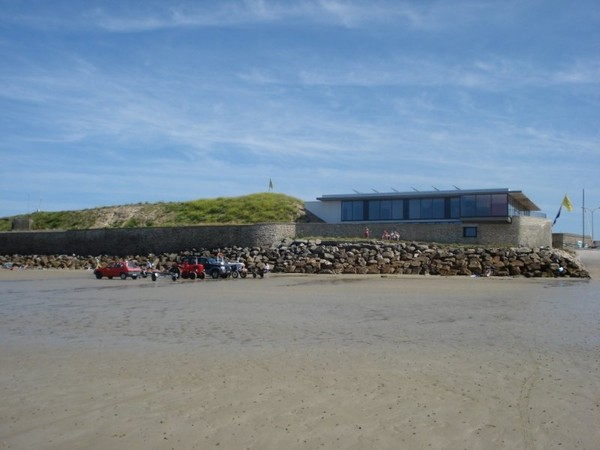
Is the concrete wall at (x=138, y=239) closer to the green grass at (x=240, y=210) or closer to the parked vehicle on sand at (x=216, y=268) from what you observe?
the green grass at (x=240, y=210)

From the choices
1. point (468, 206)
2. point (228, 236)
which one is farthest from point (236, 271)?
point (468, 206)

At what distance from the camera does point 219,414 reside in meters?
8.17

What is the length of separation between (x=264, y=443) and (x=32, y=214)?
3257 inches

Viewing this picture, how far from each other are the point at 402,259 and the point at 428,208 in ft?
37.8

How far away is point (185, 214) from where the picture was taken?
230ft

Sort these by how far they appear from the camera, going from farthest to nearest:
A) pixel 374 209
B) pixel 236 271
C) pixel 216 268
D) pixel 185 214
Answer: pixel 185 214, pixel 374 209, pixel 236 271, pixel 216 268

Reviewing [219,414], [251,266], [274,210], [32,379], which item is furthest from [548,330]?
Result: [274,210]

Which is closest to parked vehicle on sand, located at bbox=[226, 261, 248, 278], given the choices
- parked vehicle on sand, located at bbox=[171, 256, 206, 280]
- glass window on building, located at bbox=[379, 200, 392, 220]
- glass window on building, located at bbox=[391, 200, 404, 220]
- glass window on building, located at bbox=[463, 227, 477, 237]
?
parked vehicle on sand, located at bbox=[171, 256, 206, 280]

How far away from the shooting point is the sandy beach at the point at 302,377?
737 centimetres

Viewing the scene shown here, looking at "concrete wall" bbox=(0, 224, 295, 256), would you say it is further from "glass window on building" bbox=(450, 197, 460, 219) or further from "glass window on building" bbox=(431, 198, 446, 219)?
"glass window on building" bbox=(450, 197, 460, 219)

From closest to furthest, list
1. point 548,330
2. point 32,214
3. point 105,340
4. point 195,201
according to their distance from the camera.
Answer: point 105,340, point 548,330, point 195,201, point 32,214

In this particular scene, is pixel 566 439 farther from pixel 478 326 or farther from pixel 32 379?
pixel 478 326

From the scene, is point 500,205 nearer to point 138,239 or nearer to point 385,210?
point 385,210

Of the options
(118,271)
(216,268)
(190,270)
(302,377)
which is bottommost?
(302,377)
